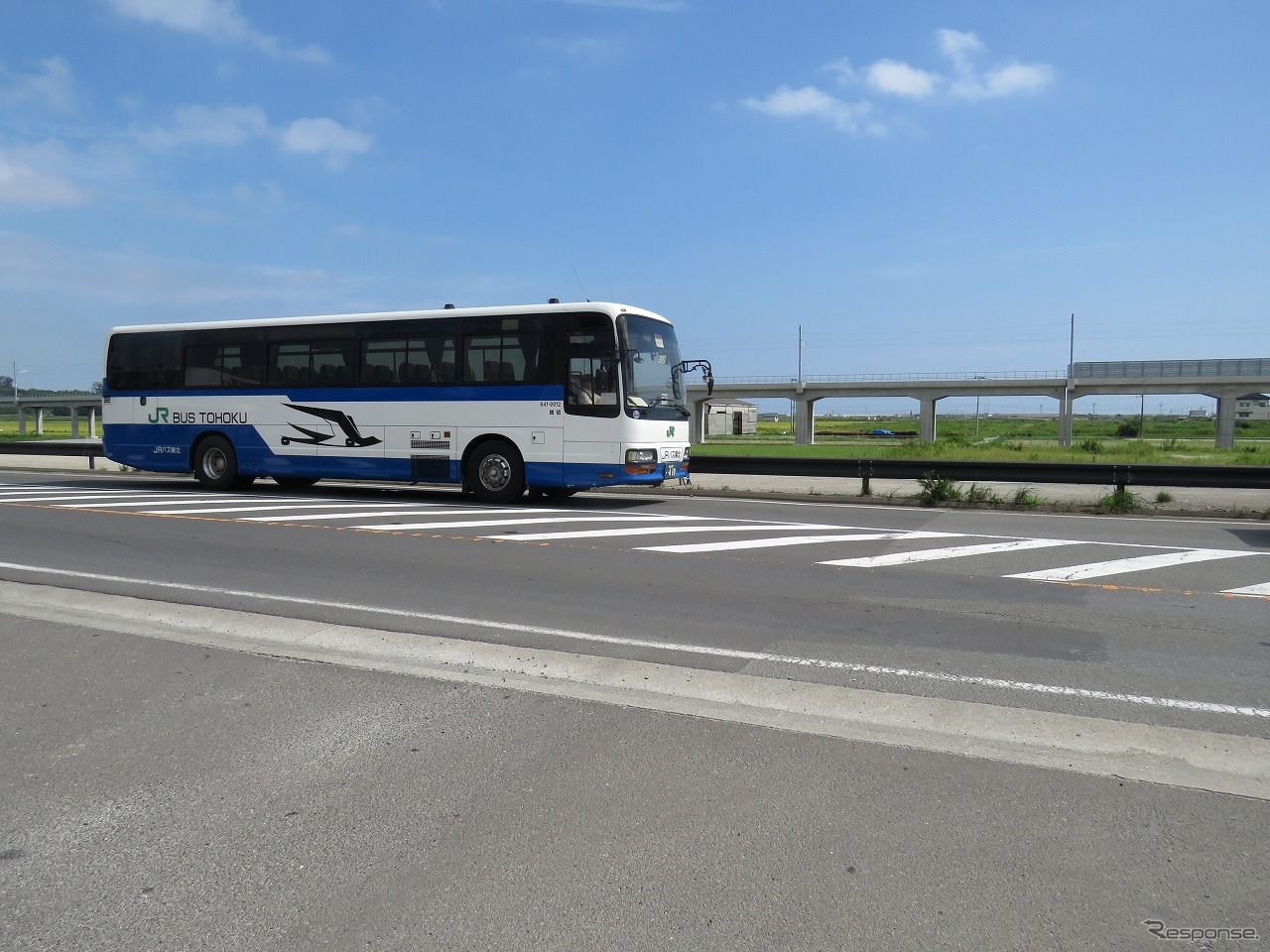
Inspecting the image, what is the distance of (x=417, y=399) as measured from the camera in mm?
16969

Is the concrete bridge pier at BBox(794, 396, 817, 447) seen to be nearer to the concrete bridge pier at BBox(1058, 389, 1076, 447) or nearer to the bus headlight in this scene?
the concrete bridge pier at BBox(1058, 389, 1076, 447)

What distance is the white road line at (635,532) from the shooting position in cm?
1174

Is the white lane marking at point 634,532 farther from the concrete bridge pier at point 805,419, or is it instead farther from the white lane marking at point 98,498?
the concrete bridge pier at point 805,419

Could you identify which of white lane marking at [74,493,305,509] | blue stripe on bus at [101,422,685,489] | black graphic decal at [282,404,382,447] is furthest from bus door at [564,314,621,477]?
white lane marking at [74,493,305,509]

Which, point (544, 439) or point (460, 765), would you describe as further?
point (544, 439)

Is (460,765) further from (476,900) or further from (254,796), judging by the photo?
(476,900)

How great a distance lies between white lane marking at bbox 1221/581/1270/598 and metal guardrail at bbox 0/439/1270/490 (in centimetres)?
845

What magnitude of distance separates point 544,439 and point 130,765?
11856 millimetres

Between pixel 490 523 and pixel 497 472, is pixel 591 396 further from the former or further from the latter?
pixel 490 523

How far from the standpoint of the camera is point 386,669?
5926 millimetres

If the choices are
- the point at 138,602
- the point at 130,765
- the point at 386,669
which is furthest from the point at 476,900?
the point at 138,602

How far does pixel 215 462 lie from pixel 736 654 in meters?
16.1

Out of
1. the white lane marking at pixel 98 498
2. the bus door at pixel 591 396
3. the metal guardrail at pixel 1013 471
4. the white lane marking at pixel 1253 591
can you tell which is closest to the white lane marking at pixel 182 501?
the white lane marking at pixel 98 498

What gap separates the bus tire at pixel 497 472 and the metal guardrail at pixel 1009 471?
5.61 metres
